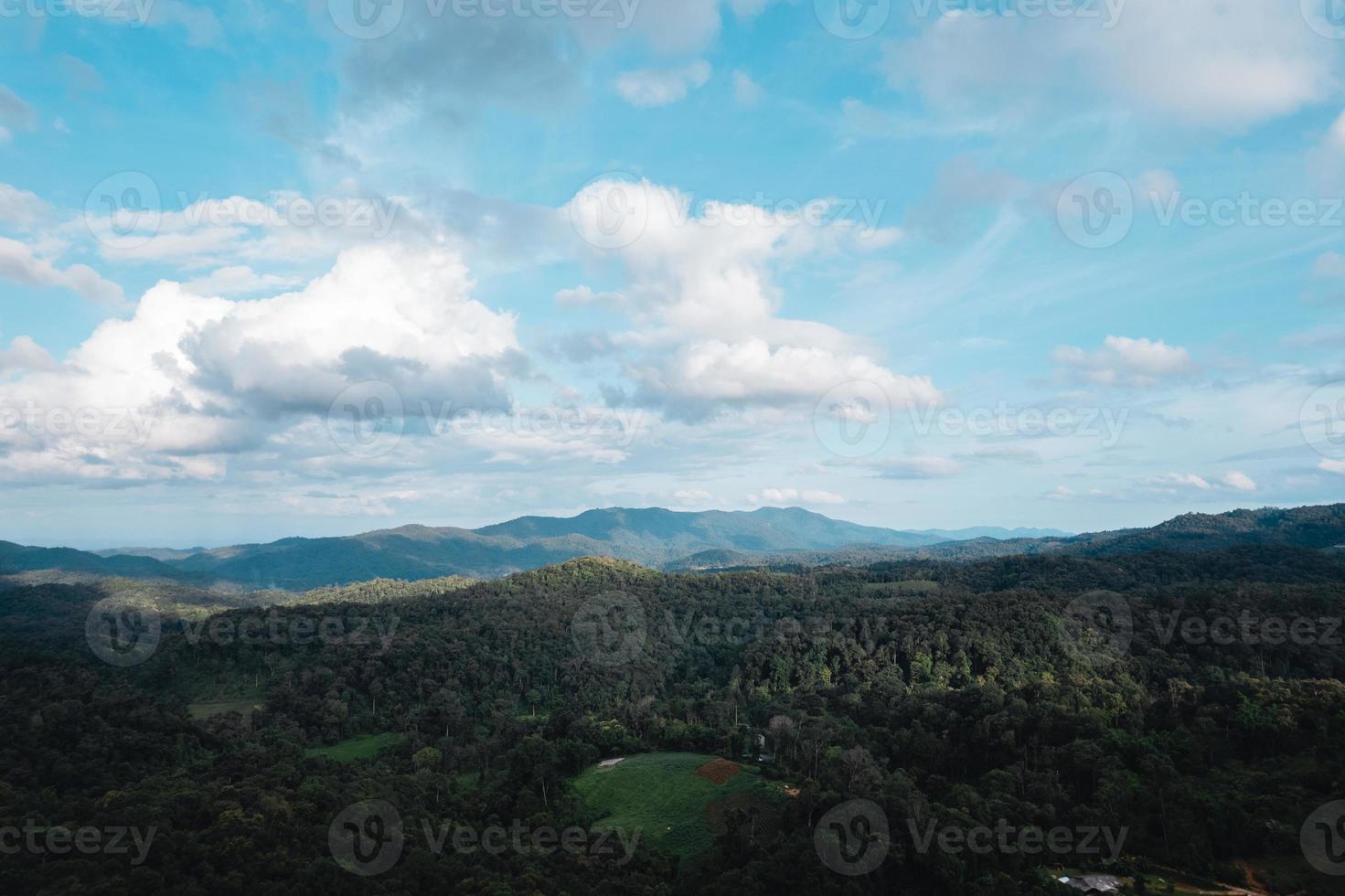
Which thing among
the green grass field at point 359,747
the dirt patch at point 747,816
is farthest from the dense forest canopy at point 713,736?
the green grass field at point 359,747

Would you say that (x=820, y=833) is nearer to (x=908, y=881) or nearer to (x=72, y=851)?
A: (x=908, y=881)

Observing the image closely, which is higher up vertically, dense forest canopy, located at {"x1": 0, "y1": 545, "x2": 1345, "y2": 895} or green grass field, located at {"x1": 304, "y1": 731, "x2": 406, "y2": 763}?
dense forest canopy, located at {"x1": 0, "y1": 545, "x2": 1345, "y2": 895}

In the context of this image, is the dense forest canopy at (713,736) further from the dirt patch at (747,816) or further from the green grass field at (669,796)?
the green grass field at (669,796)

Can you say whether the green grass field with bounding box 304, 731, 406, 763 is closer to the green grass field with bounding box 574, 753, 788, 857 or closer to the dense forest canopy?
the dense forest canopy

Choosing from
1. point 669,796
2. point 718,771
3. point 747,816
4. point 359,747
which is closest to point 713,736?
point 718,771

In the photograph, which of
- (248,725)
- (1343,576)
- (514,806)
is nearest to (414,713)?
(248,725)

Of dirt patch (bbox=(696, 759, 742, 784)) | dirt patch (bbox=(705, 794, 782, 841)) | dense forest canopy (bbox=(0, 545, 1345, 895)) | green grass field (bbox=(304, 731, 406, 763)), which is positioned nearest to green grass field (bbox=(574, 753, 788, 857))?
dirt patch (bbox=(705, 794, 782, 841))

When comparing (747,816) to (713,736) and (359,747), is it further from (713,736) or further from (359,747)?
(359,747)
